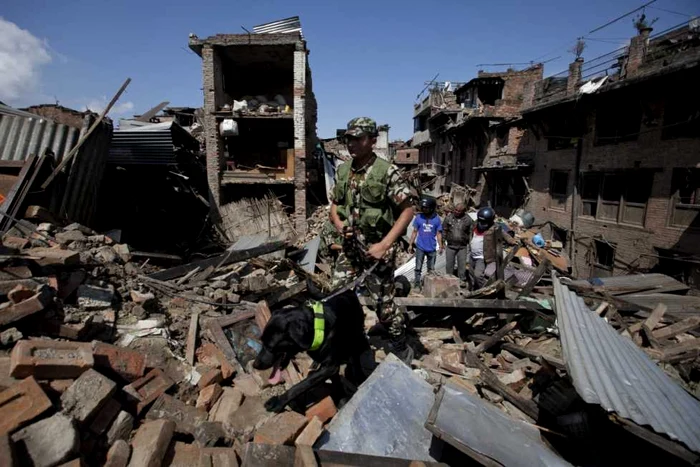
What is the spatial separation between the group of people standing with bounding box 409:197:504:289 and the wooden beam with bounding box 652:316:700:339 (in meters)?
2.77

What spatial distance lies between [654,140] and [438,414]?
1451 centimetres

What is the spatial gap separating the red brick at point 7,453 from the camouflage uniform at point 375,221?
252cm

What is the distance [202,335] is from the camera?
13.6 feet

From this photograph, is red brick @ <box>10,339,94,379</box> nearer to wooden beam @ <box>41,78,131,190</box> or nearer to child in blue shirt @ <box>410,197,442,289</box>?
wooden beam @ <box>41,78,131,190</box>

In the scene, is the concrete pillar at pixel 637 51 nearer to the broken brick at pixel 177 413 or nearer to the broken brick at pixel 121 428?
the broken brick at pixel 177 413

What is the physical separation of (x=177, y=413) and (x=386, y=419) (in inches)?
63.6

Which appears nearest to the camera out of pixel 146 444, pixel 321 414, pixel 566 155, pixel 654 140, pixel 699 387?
pixel 146 444

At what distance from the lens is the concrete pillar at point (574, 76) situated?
605 inches

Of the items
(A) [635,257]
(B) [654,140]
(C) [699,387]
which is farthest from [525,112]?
(C) [699,387]

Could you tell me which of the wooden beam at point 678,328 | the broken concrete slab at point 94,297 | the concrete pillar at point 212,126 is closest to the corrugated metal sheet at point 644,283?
the wooden beam at point 678,328

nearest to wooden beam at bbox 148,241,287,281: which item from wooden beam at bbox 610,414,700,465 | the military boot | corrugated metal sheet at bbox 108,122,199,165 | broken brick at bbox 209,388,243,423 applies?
broken brick at bbox 209,388,243,423

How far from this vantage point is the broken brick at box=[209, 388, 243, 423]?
2.85m

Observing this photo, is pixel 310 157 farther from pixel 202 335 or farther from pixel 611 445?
pixel 611 445

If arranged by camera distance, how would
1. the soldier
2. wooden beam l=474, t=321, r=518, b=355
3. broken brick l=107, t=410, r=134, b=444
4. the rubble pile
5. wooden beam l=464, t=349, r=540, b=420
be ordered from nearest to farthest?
the rubble pile
broken brick l=107, t=410, r=134, b=444
wooden beam l=464, t=349, r=540, b=420
the soldier
wooden beam l=474, t=321, r=518, b=355
